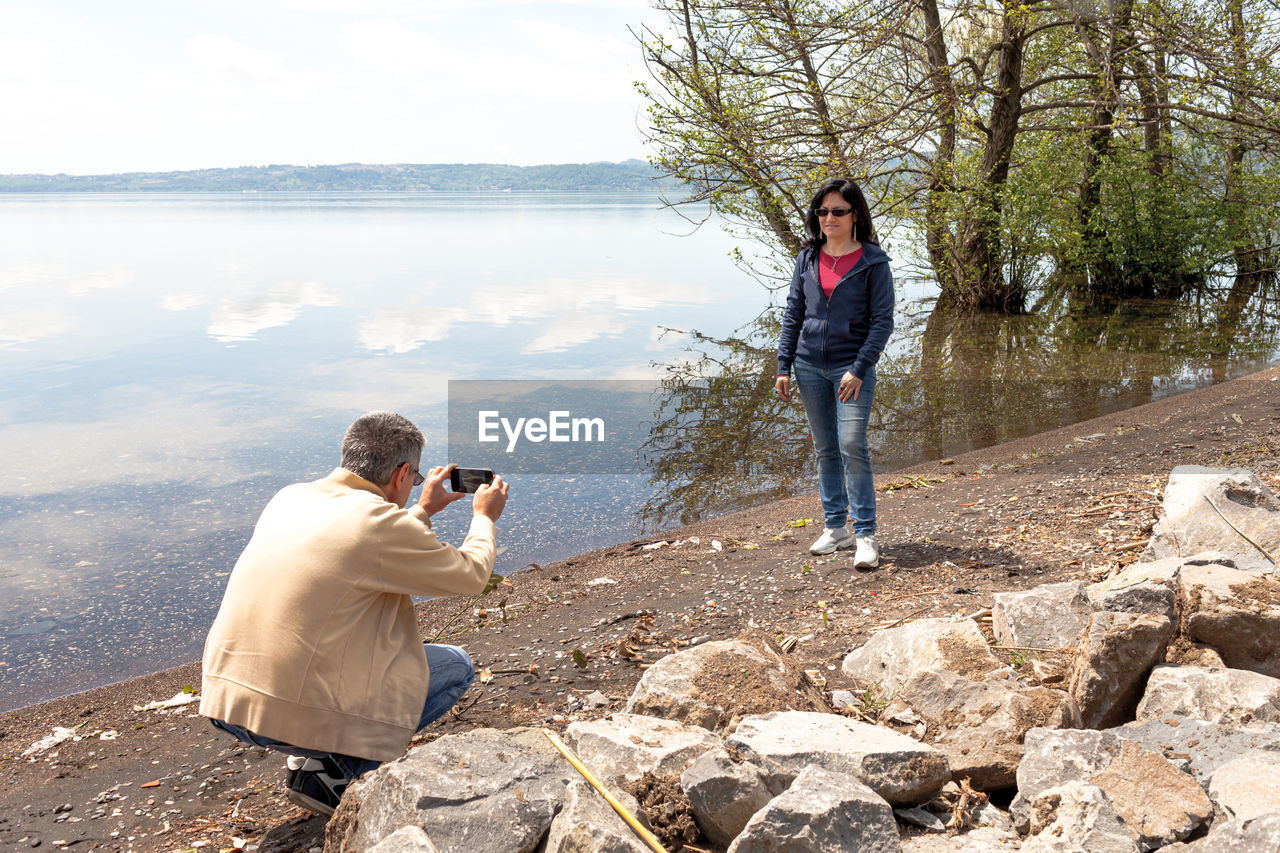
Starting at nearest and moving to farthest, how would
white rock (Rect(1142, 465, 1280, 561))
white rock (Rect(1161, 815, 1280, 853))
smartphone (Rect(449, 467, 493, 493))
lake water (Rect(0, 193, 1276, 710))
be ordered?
white rock (Rect(1161, 815, 1280, 853))
smartphone (Rect(449, 467, 493, 493))
white rock (Rect(1142, 465, 1280, 561))
lake water (Rect(0, 193, 1276, 710))

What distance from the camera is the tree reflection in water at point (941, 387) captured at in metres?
9.90

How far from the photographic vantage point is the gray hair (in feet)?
10.2

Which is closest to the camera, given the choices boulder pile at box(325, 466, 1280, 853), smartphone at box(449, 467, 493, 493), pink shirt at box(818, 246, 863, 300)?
boulder pile at box(325, 466, 1280, 853)

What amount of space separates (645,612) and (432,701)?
6.73ft

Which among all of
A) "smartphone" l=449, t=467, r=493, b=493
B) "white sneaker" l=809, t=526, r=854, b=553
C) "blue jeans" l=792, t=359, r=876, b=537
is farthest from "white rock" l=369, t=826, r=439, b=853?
"white sneaker" l=809, t=526, r=854, b=553

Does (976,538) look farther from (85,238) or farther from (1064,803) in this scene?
(85,238)

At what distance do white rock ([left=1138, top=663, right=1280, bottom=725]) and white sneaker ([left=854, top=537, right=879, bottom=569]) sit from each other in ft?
7.79

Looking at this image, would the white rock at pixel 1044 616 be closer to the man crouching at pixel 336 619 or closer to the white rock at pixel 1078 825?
the white rock at pixel 1078 825

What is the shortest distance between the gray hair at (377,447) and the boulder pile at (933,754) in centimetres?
91

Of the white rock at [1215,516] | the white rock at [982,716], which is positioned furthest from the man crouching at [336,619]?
the white rock at [1215,516]

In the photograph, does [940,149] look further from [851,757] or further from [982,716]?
[851,757]

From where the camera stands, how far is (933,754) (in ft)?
9.37

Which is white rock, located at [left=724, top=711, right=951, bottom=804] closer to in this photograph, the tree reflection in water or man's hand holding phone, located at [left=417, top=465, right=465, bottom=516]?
man's hand holding phone, located at [left=417, top=465, right=465, bottom=516]

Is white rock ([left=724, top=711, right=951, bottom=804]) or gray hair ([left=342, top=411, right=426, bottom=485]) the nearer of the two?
white rock ([left=724, top=711, right=951, bottom=804])
